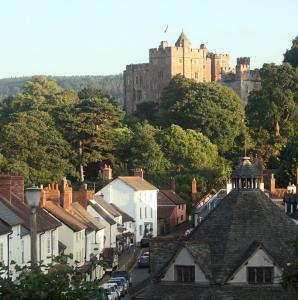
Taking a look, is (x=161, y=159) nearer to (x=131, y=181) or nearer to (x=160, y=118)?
(x=131, y=181)

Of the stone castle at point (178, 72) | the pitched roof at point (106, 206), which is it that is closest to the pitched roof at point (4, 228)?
the pitched roof at point (106, 206)

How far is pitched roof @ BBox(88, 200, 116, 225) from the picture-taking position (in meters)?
75.7

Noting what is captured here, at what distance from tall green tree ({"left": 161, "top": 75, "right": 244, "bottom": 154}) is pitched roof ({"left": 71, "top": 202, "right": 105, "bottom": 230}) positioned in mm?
47328

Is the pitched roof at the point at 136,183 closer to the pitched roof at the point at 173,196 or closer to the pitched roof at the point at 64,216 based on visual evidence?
the pitched roof at the point at 173,196

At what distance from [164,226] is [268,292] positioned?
62890mm

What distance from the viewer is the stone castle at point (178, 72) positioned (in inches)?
6545

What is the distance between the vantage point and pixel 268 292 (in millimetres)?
33500

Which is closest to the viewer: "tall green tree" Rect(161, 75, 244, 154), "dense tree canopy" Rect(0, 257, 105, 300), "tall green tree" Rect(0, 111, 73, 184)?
"dense tree canopy" Rect(0, 257, 105, 300)

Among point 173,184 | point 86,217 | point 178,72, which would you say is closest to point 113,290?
point 86,217

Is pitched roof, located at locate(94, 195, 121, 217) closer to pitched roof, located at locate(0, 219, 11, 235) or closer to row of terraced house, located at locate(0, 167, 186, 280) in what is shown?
row of terraced house, located at locate(0, 167, 186, 280)

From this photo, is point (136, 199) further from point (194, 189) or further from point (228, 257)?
point (228, 257)

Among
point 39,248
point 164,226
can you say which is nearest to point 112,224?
point 164,226

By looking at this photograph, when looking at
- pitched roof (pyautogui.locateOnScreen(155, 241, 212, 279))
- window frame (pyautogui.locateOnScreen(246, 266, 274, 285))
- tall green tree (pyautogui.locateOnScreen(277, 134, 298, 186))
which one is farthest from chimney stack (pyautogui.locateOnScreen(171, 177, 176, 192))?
window frame (pyautogui.locateOnScreen(246, 266, 274, 285))

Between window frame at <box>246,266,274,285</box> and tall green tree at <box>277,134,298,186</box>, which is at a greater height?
tall green tree at <box>277,134,298,186</box>
